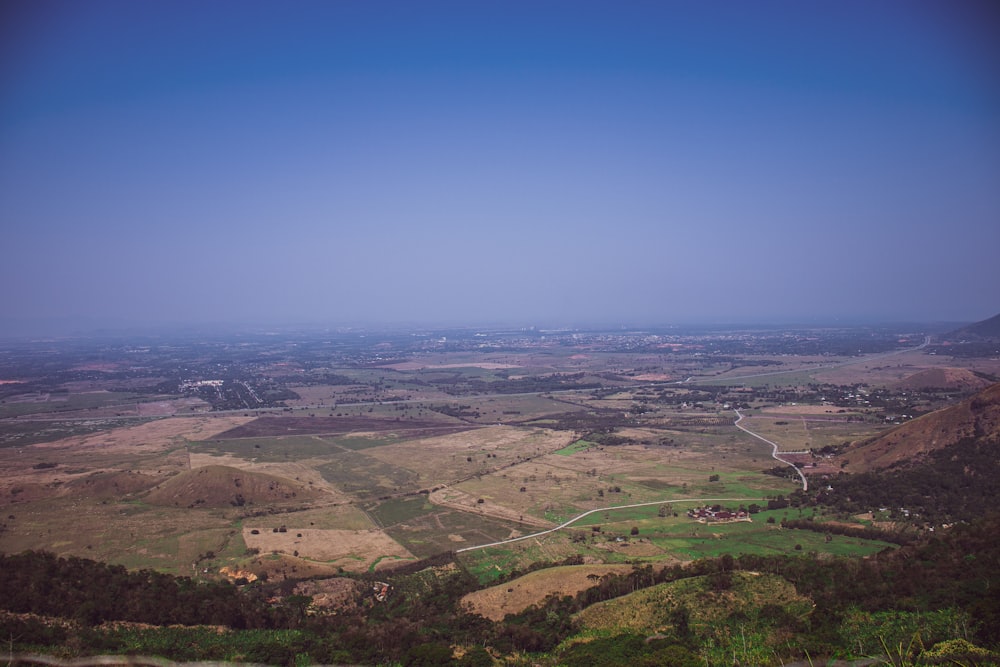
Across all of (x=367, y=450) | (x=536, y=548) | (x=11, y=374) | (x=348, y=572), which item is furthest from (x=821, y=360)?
(x=11, y=374)

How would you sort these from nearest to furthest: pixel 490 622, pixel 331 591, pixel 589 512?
1. pixel 490 622
2. pixel 331 591
3. pixel 589 512

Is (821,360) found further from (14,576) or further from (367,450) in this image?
(14,576)

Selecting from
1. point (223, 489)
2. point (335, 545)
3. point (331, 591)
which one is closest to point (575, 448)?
point (335, 545)

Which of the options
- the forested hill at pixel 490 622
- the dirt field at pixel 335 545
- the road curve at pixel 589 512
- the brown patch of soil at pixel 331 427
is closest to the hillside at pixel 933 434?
the road curve at pixel 589 512

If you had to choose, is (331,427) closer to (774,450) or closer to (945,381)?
(774,450)

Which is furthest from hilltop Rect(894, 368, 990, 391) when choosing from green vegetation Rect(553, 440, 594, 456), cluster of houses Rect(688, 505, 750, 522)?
cluster of houses Rect(688, 505, 750, 522)

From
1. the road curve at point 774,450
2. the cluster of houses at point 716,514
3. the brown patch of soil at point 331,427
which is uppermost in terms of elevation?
the road curve at point 774,450

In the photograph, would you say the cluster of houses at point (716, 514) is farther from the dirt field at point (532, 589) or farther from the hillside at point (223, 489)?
the hillside at point (223, 489)
